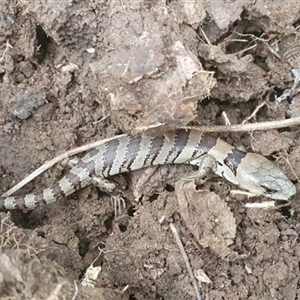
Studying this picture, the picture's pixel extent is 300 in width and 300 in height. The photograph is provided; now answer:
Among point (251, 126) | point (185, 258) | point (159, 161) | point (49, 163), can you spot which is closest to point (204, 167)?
point (159, 161)

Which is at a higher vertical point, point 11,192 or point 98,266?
point 11,192

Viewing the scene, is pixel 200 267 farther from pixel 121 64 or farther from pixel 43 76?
pixel 43 76

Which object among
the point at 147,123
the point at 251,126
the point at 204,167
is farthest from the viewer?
the point at 204,167

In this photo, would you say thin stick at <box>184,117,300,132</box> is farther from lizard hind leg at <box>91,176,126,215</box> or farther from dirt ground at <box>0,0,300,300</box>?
lizard hind leg at <box>91,176,126,215</box>

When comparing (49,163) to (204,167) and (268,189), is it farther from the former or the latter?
(268,189)

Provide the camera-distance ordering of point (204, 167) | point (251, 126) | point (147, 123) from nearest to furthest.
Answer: point (147, 123) < point (251, 126) < point (204, 167)

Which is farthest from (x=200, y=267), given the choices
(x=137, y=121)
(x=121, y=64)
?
(x=121, y=64)
